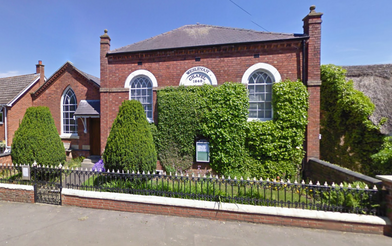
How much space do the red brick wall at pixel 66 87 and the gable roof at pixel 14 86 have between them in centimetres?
219

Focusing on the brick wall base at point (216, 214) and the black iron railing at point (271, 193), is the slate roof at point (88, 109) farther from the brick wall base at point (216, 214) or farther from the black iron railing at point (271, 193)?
the brick wall base at point (216, 214)

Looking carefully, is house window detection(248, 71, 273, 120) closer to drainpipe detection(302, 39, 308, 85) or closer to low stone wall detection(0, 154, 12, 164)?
drainpipe detection(302, 39, 308, 85)

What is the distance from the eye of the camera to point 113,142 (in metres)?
5.82

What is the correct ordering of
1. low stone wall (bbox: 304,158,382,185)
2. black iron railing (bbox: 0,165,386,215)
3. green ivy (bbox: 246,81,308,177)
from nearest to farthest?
black iron railing (bbox: 0,165,386,215)
low stone wall (bbox: 304,158,382,185)
green ivy (bbox: 246,81,308,177)

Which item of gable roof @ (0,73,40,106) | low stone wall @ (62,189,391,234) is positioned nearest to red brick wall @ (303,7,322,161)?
low stone wall @ (62,189,391,234)

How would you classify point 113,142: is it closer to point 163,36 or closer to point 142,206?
point 142,206

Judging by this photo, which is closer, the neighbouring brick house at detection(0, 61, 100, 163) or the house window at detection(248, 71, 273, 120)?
the house window at detection(248, 71, 273, 120)

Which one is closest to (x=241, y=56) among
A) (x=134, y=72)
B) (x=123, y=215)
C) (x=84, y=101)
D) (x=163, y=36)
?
(x=163, y=36)

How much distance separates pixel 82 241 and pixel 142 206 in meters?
1.45

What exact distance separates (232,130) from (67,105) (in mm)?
11067

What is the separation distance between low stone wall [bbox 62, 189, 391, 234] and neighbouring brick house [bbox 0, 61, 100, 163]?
638 cm

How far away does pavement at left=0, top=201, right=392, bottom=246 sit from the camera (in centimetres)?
369

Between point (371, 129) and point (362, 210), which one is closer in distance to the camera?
point (362, 210)

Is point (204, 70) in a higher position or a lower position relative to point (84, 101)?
higher
